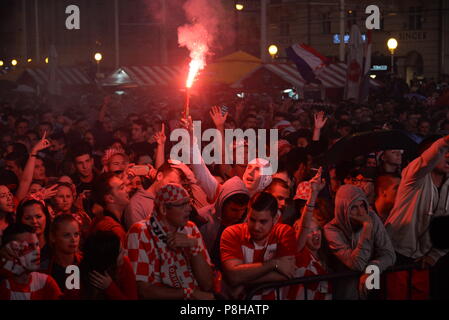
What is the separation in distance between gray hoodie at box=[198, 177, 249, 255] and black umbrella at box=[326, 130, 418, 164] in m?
0.90

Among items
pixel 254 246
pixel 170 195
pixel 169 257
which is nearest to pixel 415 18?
pixel 254 246

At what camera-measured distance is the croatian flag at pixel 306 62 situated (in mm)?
21875

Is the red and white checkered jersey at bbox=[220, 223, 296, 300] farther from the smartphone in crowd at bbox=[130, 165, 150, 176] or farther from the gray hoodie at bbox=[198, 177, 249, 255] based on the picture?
the smartphone in crowd at bbox=[130, 165, 150, 176]

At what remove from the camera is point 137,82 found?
84.7 ft

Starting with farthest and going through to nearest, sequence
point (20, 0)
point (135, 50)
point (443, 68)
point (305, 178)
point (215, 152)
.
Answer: point (20, 0)
point (135, 50)
point (443, 68)
point (215, 152)
point (305, 178)

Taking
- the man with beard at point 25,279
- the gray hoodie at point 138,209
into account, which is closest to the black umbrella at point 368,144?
the gray hoodie at point 138,209

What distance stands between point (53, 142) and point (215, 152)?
311cm

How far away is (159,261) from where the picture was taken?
4984 mm

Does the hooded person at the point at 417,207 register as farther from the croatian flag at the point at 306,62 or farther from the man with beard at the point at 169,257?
the croatian flag at the point at 306,62

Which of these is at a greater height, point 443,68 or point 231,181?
point 443,68

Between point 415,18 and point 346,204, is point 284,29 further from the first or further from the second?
point 346,204

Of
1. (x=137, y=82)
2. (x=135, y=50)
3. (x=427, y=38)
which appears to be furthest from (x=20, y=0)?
(x=137, y=82)

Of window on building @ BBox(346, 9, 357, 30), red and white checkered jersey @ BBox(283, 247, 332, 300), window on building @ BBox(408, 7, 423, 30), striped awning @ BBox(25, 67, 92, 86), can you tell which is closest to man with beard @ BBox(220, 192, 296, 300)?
red and white checkered jersey @ BBox(283, 247, 332, 300)

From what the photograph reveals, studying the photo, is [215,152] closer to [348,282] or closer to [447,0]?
[348,282]
